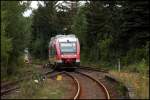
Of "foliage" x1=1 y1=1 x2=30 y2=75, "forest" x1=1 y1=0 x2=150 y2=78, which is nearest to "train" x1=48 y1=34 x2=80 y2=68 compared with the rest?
"forest" x1=1 y1=0 x2=150 y2=78

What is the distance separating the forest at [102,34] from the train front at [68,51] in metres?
2.98

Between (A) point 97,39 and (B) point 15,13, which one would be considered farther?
(A) point 97,39

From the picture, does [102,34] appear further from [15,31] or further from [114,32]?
[15,31]

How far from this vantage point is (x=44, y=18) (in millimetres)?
88125

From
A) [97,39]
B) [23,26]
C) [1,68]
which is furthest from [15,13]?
[97,39]

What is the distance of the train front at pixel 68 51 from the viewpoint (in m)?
45.8

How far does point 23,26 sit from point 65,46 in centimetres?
946

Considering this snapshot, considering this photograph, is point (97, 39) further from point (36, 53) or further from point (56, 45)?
point (36, 53)

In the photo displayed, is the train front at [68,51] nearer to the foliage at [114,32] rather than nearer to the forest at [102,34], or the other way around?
the forest at [102,34]

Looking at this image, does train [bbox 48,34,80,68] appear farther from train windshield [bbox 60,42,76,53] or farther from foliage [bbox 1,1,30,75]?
foliage [bbox 1,1,30,75]

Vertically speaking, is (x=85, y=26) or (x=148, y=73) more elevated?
(x=85, y=26)

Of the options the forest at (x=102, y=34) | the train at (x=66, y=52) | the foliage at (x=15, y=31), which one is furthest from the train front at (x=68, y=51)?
the foliage at (x=15, y=31)

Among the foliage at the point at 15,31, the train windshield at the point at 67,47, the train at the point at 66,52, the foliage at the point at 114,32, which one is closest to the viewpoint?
the foliage at the point at 15,31

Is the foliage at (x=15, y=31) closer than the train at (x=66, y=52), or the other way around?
the foliage at (x=15, y=31)
